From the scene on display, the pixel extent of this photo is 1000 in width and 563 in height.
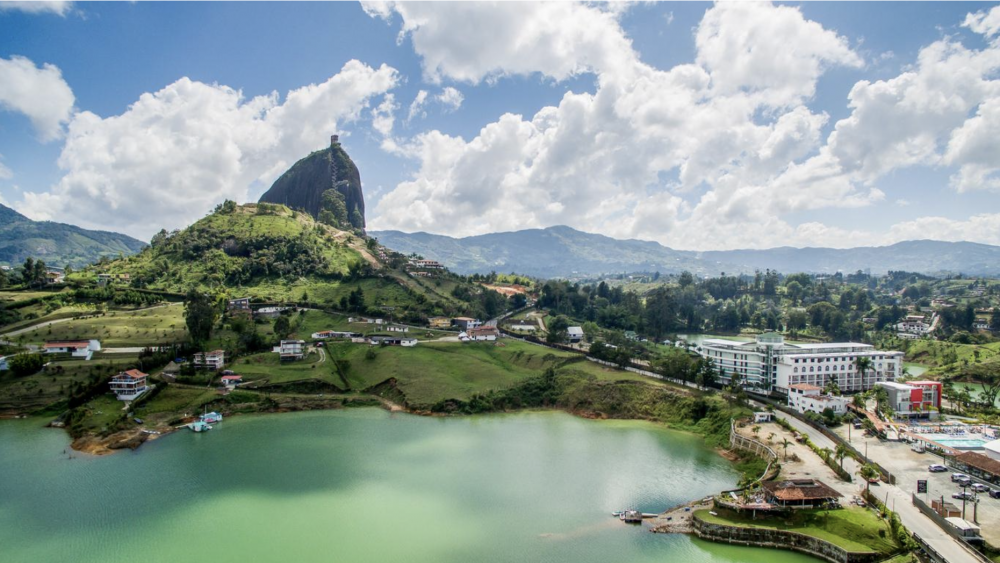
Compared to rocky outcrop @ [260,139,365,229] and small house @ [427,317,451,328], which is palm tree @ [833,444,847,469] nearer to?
small house @ [427,317,451,328]

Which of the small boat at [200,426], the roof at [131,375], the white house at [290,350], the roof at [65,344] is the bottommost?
the small boat at [200,426]

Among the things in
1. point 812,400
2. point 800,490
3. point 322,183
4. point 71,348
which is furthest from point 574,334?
point 322,183

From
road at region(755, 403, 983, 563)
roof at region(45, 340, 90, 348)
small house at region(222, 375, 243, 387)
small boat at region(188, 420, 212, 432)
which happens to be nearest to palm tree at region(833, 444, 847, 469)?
road at region(755, 403, 983, 563)

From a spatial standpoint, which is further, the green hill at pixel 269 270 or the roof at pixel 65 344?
the green hill at pixel 269 270

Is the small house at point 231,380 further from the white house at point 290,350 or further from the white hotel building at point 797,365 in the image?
the white hotel building at point 797,365

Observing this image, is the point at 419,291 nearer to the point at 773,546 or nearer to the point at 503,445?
the point at 503,445

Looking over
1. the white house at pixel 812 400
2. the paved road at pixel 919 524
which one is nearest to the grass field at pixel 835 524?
the paved road at pixel 919 524

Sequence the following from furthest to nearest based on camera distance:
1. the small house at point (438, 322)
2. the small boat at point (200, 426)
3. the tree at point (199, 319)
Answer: the small house at point (438, 322)
the tree at point (199, 319)
the small boat at point (200, 426)
